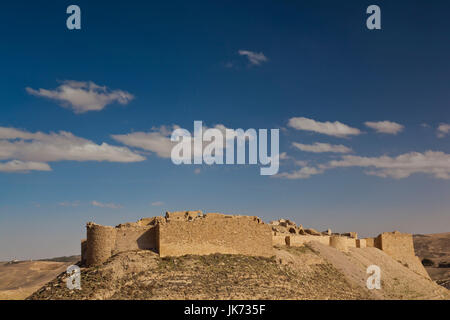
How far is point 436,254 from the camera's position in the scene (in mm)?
85000

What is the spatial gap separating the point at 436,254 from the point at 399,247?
4656cm

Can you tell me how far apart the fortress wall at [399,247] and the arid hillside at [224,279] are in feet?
29.7

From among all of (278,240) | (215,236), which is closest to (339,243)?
(278,240)

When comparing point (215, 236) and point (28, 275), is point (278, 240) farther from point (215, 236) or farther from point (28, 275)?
point (28, 275)

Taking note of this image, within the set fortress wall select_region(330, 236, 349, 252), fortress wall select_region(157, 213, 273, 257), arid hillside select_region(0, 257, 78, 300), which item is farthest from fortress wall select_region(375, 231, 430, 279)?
arid hillside select_region(0, 257, 78, 300)

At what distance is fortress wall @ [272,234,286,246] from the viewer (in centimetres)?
3403

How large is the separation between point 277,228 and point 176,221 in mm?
12320

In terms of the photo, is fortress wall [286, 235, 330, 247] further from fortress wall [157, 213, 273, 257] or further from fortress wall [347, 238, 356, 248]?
fortress wall [347, 238, 356, 248]

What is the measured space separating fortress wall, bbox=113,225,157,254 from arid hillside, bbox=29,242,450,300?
2.12 feet

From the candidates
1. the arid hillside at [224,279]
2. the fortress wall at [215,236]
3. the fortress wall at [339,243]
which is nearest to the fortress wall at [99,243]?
the arid hillside at [224,279]
